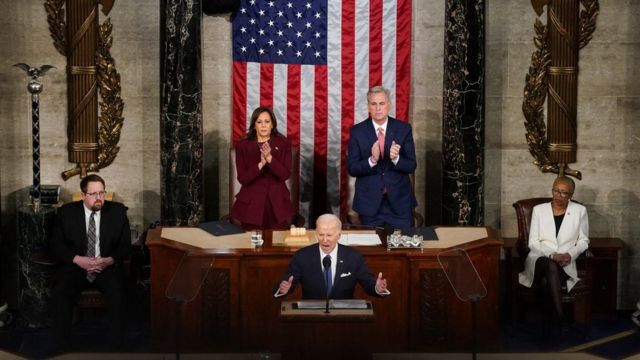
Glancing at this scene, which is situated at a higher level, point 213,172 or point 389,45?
point 389,45

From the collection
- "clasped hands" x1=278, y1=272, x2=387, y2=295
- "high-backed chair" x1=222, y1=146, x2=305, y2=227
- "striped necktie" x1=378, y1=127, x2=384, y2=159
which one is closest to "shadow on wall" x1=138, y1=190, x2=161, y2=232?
"high-backed chair" x1=222, y1=146, x2=305, y2=227

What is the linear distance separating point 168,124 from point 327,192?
6.23 feet

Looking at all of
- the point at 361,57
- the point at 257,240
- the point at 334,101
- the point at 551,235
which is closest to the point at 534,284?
the point at 551,235

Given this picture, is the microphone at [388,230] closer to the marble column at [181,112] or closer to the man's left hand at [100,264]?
the marble column at [181,112]

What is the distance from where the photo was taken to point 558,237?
1042 centimetres

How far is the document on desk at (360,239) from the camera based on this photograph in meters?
9.50

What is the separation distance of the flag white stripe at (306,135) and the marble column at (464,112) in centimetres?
144

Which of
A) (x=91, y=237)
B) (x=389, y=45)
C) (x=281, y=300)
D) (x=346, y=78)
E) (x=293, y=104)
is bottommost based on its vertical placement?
(x=281, y=300)

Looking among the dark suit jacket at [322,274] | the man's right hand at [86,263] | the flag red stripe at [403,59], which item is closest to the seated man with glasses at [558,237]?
the flag red stripe at [403,59]

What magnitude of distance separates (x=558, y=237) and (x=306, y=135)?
2900mm

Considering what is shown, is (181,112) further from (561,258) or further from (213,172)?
(561,258)

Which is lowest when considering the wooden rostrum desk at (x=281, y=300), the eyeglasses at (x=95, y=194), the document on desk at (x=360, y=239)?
the wooden rostrum desk at (x=281, y=300)

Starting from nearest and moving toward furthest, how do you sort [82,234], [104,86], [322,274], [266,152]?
[322,274] → [82,234] → [266,152] → [104,86]

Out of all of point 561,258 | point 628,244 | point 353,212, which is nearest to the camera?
point 561,258
